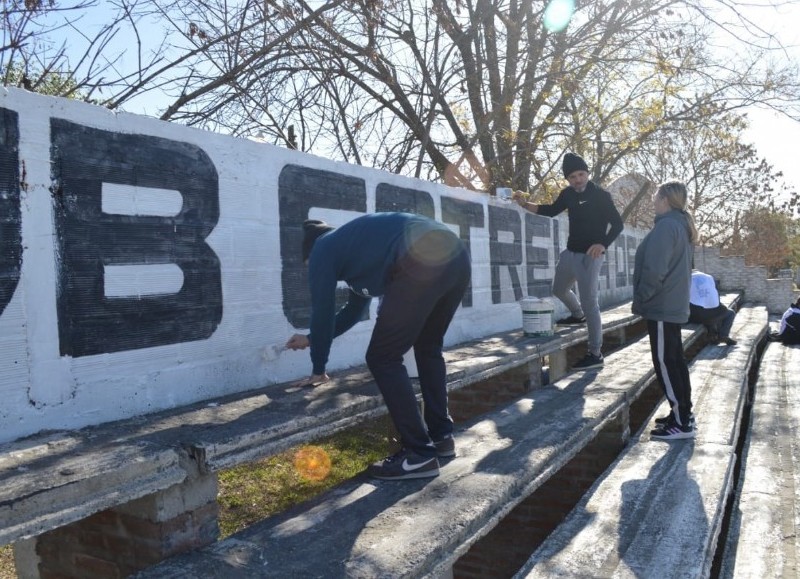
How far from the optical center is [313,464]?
22.5ft

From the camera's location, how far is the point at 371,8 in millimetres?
7418

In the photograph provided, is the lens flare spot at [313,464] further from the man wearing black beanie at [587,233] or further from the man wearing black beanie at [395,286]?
the man wearing black beanie at [395,286]

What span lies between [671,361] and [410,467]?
87.6 inches

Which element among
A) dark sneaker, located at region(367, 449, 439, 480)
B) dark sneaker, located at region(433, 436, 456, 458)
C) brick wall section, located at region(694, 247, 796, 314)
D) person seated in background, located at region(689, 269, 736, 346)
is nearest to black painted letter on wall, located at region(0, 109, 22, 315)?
dark sneaker, located at region(367, 449, 439, 480)

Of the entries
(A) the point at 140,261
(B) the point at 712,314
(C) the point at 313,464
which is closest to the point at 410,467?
(A) the point at 140,261

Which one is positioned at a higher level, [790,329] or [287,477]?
[790,329]

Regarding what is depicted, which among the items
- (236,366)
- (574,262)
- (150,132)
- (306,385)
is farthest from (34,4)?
(574,262)

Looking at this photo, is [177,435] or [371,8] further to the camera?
[371,8]

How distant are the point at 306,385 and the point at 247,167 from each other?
53.3 inches

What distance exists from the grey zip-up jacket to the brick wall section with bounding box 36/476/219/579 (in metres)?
3.06

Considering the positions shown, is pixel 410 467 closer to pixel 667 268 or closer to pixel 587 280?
pixel 667 268

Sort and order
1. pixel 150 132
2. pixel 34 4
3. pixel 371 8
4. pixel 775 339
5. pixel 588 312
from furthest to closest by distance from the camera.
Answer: pixel 775 339, pixel 371 8, pixel 588 312, pixel 34 4, pixel 150 132

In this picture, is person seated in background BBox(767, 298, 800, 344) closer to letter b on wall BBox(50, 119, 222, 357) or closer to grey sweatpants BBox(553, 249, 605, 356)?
grey sweatpants BBox(553, 249, 605, 356)

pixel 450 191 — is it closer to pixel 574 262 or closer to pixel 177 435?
pixel 574 262
